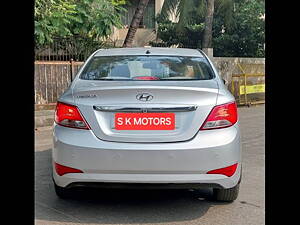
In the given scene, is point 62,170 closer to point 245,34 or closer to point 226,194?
point 226,194

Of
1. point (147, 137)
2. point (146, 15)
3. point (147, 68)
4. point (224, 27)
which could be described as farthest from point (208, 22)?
point (147, 137)

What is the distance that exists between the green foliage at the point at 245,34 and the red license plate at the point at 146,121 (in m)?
16.1

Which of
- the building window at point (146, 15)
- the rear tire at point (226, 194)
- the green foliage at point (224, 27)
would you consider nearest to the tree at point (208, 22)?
the green foliage at point (224, 27)

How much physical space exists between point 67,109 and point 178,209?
1429mm

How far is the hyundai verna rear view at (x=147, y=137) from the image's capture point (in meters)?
3.29

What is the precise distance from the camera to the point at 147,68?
4.07 meters

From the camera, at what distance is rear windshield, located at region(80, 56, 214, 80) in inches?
155

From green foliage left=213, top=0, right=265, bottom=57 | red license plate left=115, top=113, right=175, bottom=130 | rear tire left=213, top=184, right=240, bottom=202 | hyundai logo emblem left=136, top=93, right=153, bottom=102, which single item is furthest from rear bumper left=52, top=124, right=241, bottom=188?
green foliage left=213, top=0, right=265, bottom=57

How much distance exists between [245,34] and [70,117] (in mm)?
16482

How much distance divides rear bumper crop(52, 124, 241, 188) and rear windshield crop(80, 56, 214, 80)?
78 centimetres

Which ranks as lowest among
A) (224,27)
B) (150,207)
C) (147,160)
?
(150,207)

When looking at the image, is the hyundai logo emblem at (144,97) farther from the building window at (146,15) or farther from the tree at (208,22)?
the building window at (146,15)
